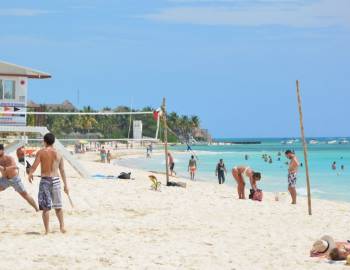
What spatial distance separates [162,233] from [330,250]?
2.40m

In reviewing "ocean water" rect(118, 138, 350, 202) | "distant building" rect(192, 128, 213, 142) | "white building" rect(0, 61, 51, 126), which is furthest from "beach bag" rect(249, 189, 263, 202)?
"distant building" rect(192, 128, 213, 142)

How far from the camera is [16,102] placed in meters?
17.3

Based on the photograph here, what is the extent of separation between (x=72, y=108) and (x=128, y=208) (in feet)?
298

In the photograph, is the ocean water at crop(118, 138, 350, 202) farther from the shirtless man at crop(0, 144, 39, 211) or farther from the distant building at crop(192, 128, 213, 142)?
the distant building at crop(192, 128, 213, 142)

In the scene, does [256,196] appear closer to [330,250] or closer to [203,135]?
[330,250]

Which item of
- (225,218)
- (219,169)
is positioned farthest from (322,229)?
(219,169)

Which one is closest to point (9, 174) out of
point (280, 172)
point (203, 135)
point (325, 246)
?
point (325, 246)

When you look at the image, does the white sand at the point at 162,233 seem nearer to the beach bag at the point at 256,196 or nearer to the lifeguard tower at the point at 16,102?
the beach bag at the point at 256,196

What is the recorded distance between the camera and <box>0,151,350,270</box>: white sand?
7.34m

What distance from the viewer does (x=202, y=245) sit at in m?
8.42

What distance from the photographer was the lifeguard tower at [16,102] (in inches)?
663

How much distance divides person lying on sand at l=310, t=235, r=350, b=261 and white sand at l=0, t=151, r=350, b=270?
142 millimetres

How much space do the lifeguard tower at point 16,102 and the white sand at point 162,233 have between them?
3.25 m

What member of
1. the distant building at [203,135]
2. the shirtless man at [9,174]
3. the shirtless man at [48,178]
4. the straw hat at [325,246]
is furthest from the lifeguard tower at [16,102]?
the distant building at [203,135]
